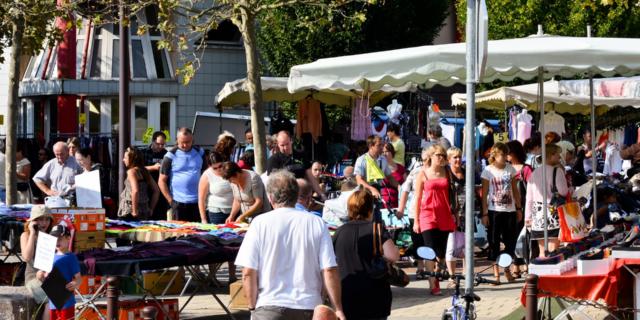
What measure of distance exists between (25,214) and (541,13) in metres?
30.5

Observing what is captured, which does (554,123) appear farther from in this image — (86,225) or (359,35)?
(86,225)

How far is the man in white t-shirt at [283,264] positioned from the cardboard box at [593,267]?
2.23 m

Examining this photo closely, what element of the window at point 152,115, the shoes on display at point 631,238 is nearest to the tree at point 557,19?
the window at point 152,115

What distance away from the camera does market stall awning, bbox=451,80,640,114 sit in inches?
924

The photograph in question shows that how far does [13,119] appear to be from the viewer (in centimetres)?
2170

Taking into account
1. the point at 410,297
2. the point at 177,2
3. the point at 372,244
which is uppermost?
the point at 177,2

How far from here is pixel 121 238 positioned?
47.6ft

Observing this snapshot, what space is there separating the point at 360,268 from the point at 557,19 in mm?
35088

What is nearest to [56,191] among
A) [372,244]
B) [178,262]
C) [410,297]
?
[410,297]

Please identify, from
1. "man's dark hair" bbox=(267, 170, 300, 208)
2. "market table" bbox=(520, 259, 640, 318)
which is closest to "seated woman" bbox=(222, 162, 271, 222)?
"market table" bbox=(520, 259, 640, 318)

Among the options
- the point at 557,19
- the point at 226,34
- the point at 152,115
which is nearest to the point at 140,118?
the point at 152,115

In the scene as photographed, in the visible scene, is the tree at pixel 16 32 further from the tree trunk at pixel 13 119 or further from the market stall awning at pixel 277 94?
the market stall awning at pixel 277 94

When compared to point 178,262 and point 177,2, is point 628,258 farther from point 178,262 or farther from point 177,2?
point 177,2

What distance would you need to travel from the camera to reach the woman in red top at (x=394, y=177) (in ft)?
57.9
